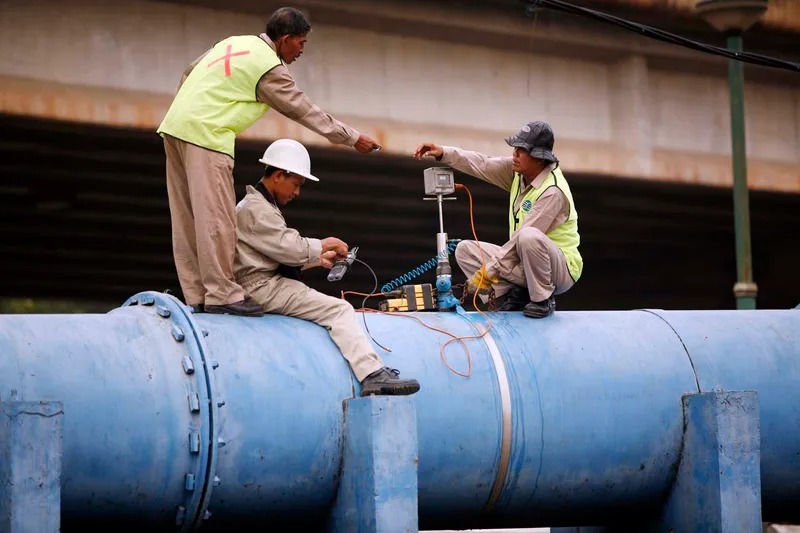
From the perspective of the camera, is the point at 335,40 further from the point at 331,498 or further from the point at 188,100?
the point at 331,498

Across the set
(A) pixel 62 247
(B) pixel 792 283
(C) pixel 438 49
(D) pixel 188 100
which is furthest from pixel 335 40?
(B) pixel 792 283

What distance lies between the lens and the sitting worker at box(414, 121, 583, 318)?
9.66 meters

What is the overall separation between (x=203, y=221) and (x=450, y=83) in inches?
447

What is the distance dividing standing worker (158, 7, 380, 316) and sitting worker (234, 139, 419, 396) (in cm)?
13

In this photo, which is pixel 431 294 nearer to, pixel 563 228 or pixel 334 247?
pixel 334 247

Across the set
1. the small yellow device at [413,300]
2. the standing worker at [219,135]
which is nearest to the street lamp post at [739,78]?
the small yellow device at [413,300]

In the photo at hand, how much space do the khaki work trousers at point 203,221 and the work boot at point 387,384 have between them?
99cm

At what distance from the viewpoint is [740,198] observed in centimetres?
1609

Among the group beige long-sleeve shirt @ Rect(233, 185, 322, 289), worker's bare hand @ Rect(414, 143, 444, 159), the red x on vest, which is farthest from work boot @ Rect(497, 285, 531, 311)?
the red x on vest

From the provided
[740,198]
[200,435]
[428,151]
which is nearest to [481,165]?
[428,151]

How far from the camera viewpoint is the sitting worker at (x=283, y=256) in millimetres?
8922

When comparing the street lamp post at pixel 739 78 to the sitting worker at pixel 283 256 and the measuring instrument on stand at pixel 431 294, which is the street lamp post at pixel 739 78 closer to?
the measuring instrument on stand at pixel 431 294

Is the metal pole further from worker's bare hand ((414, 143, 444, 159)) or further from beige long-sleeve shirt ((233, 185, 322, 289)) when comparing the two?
beige long-sleeve shirt ((233, 185, 322, 289))

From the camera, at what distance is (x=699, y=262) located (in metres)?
28.9
